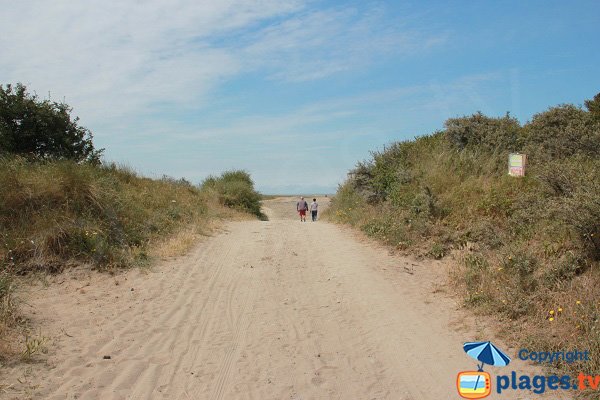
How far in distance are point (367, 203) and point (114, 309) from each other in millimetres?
10876

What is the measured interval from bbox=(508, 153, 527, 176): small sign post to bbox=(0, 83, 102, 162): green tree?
530 inches

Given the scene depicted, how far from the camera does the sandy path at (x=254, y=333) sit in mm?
5633

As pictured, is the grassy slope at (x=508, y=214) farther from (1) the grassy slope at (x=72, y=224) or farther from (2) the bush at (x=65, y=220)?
(2) the bush at (x=65, y=220)

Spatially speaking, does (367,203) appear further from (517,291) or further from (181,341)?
(181,341)

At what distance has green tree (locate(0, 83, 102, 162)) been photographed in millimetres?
17094

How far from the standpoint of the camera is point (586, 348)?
221 inches

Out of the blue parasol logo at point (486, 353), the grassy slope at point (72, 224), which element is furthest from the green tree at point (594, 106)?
the grassy slope at point (72, 224)

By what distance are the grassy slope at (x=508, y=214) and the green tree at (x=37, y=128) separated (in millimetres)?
10906

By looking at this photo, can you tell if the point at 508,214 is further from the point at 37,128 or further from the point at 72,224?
the point at 37,128

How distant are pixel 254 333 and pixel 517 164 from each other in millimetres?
→ 8071

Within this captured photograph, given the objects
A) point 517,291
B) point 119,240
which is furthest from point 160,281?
point 517,291

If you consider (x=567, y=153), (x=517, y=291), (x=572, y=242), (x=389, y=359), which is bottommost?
(x=389, y=359)

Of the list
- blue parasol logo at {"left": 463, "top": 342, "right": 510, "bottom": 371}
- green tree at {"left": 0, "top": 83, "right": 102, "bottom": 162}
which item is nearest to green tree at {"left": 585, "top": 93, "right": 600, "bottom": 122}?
blue parasol logo at {"left": 463, "top": 342, "right": 510, "bottom": 371}

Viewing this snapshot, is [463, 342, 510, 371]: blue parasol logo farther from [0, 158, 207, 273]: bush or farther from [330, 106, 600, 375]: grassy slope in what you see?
[0, 158, 207, 273]: bush
